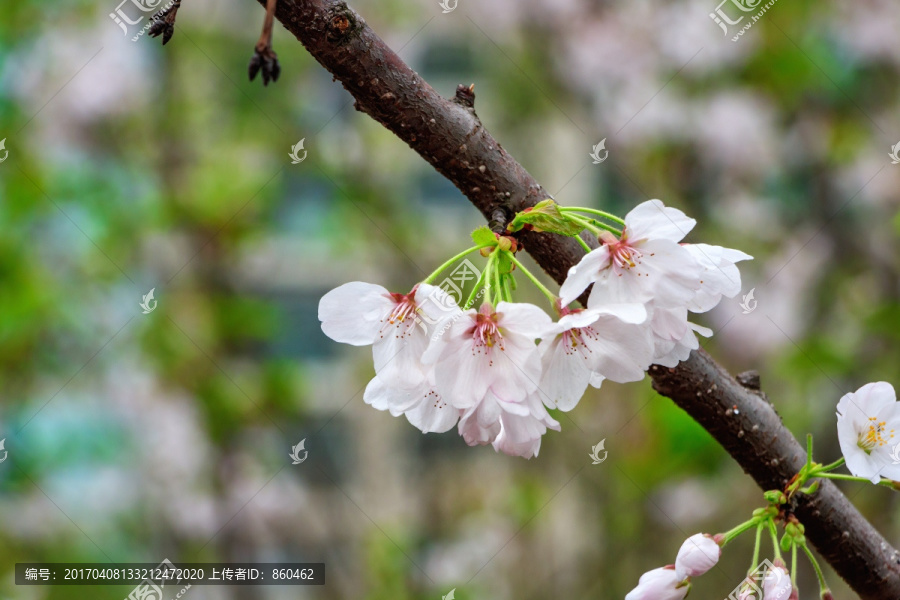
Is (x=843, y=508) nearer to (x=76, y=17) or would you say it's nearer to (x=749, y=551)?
(x=749, y=551)

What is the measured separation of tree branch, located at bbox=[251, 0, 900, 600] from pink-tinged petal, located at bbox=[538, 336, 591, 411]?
0.29 ft

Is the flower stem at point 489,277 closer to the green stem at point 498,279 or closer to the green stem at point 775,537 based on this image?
the green stem at point 498,279

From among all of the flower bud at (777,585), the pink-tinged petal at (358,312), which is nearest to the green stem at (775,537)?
the flower bud at (777,585)

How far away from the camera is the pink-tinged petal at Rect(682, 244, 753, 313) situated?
68 centimetres

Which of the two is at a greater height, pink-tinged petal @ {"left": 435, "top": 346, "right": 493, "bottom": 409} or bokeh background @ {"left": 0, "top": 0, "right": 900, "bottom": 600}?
bokeh background @ {"left": 0, "top": 0, "right": 900, "bottom": 600}

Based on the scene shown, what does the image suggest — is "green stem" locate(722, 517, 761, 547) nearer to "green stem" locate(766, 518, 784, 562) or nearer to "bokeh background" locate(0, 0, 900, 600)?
"green stem" locate(766, 518, 784, 562)

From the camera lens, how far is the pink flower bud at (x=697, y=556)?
69 centimetres

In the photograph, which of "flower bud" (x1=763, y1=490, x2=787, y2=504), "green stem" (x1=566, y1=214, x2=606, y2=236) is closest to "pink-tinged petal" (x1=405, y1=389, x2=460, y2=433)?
"green stem" (x1=566, y1=214, x2=606, y2=236)

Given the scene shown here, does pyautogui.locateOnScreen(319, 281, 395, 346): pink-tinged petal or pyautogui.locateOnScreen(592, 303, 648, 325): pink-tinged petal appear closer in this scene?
pyautogui.locateOnScreen(592, 303, 648, 325): pink-tinged petal

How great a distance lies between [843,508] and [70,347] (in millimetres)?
2235

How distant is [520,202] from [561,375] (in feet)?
0.54

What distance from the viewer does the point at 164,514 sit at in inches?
91.4

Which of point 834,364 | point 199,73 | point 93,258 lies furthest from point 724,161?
point 93,258

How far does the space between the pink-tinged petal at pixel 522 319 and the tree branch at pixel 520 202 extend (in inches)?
3.2
